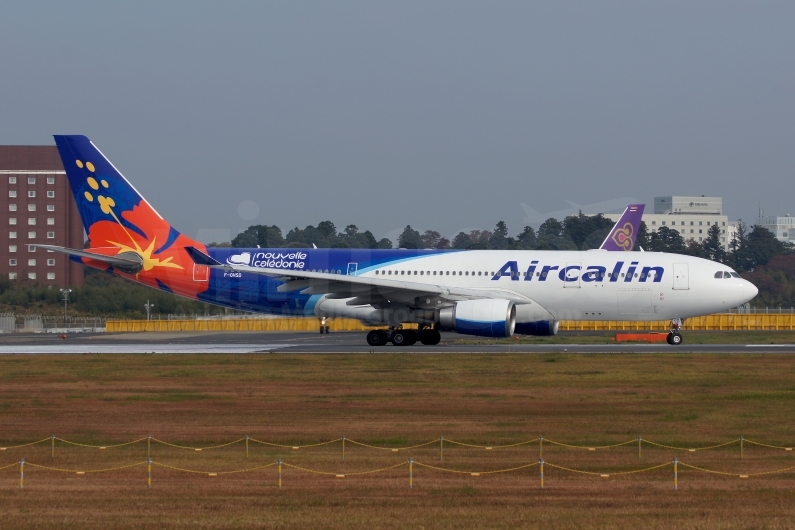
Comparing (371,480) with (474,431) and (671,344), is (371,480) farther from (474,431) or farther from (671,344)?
(671,344)

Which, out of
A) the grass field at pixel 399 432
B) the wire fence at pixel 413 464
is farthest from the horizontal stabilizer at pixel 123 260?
the wire fence at pixel 413 464

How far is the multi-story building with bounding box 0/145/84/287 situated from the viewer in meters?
103

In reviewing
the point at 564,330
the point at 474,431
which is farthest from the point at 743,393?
the point at 564,330

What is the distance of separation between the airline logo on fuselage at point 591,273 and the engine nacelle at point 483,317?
7.61 feet

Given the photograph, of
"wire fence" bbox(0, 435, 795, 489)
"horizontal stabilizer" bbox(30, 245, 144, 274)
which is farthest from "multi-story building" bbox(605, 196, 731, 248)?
"wire fence" bbox(0, 435, 795, 489)

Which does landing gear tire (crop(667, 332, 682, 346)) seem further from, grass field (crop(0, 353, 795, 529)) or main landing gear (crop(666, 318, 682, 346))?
grass field (crop(0, 353, 795, 529))

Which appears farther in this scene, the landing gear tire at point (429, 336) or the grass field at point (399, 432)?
the landing gear tire at point (429, 336)

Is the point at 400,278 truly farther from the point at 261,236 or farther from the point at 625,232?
the point at 261,236

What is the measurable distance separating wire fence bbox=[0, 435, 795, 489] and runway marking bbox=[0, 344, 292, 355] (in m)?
19.2

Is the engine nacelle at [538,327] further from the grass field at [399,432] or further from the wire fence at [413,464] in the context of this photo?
the wire fence at [413,464]

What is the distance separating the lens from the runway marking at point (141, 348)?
3588cm

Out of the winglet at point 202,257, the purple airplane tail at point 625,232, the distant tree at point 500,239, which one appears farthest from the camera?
the distant tree at point 500,239

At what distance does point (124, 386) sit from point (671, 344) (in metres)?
21.6

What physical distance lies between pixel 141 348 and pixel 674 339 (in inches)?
775
